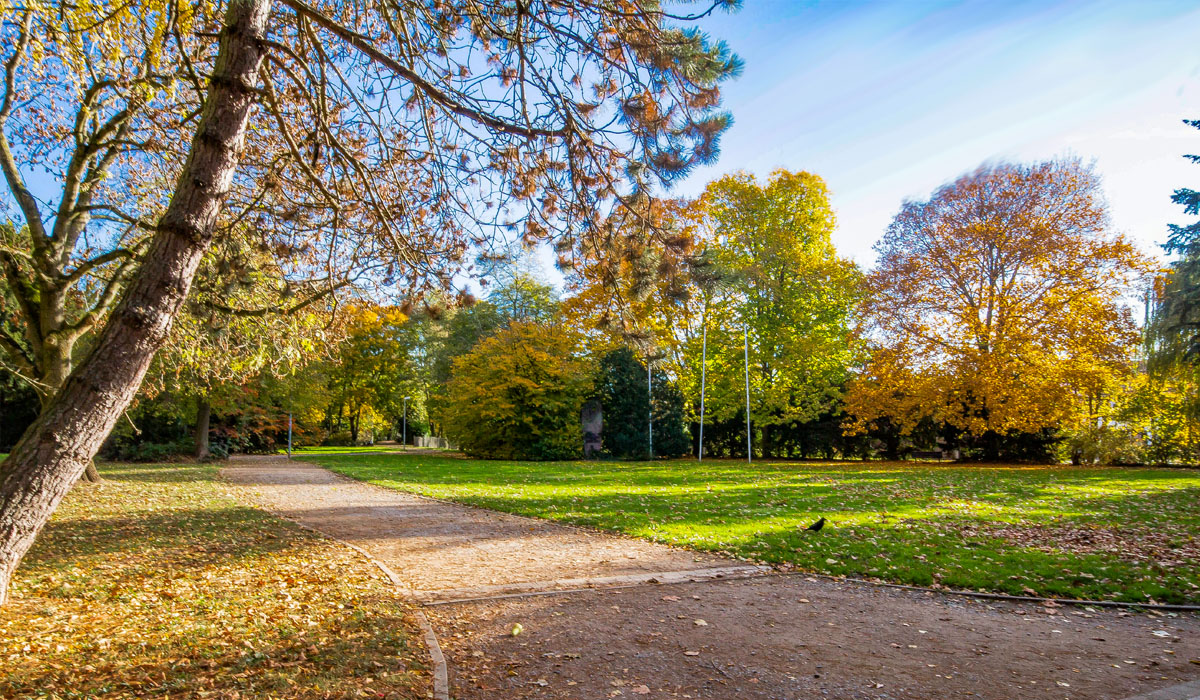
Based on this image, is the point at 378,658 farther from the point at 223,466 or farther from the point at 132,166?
the point at 223,466

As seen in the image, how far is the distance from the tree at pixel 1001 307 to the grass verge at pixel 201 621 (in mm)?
20470

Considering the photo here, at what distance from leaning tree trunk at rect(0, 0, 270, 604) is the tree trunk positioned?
21.9 metres

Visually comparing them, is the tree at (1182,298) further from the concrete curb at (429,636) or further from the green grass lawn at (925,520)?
the concrete curb at (429,636)

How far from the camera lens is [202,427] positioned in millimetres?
23266

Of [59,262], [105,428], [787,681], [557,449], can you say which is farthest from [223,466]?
[787,681]

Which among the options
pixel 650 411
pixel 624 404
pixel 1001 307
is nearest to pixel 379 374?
pixel 624 404

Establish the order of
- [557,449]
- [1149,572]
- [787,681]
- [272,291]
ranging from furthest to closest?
[557,449] < [272,291] < [1149,572] < [787,681]

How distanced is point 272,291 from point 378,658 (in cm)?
628

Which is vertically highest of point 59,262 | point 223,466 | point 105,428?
point 59,262

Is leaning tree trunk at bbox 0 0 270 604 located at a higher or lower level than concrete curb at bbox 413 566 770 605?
higher

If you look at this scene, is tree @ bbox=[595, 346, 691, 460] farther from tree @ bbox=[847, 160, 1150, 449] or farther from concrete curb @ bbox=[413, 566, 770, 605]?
concrete curb @ bbox=[413, 566, 770, 605]

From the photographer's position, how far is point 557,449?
87.6 ft

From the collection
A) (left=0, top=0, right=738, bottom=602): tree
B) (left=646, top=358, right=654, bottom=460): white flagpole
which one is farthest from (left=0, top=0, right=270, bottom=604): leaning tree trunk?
(left=646, top=358, right=654, bottom=460): white flagpole

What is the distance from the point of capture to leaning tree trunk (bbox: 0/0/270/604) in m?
3.70
